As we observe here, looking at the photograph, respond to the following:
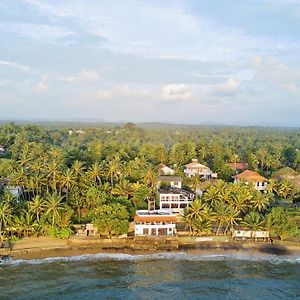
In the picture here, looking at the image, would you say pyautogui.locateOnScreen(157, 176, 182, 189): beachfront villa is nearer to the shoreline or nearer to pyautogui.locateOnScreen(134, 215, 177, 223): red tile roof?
pyautogui.locateOnScreen(134, 215, 177, 223): red tile roof

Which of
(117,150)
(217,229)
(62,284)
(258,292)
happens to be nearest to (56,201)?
(62,284)

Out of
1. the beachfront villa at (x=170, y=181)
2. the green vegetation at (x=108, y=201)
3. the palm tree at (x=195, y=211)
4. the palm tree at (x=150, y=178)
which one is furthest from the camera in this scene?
the beachfront villa at (x=170, y=181)

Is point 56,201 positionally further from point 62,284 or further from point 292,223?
point 292,223

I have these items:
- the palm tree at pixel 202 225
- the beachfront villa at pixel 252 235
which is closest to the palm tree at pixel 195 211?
the palm tree at pixel 202 225

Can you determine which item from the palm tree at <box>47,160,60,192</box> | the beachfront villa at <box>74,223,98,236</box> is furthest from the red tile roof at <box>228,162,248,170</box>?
the beachfront villa at <box>74,223,98,236</box>

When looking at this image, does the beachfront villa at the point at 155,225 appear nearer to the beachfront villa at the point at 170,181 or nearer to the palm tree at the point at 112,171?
the beachfront villa at the point at 170,181
